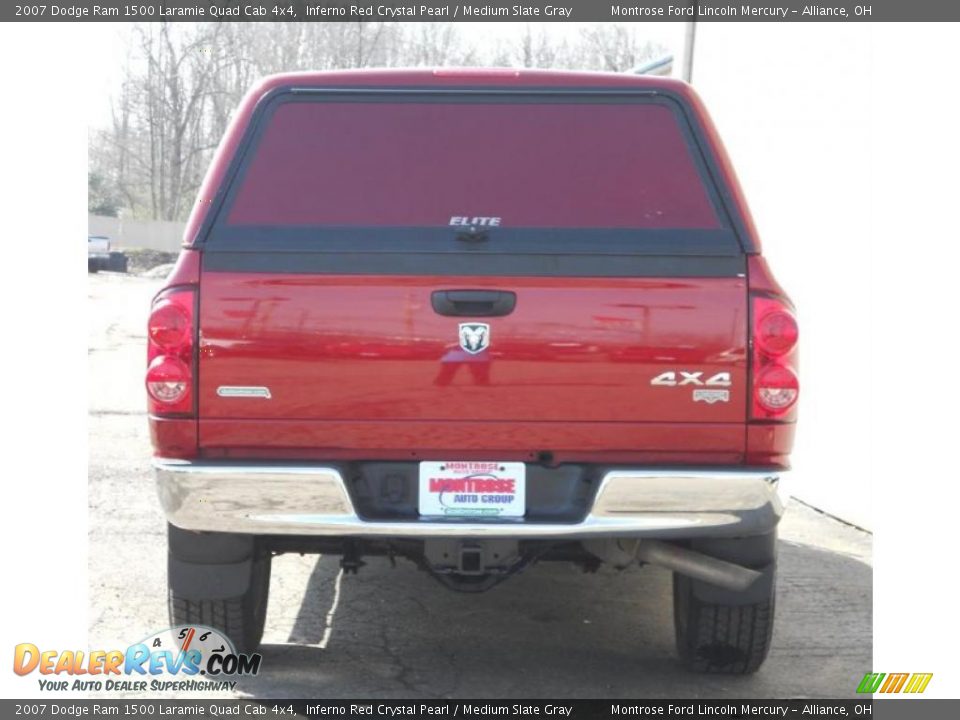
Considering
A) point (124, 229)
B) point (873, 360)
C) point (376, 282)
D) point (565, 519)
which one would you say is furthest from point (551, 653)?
point (124, 229)

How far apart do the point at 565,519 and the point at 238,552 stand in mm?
1204

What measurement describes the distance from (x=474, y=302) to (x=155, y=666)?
74.6 inches

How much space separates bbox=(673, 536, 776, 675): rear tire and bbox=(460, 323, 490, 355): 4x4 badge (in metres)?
1.08

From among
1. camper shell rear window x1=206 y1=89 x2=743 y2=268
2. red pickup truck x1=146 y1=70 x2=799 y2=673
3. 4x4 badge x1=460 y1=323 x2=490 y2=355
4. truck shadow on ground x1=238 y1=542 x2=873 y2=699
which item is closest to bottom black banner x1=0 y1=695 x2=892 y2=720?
truck shadow on ground x1=238 y1=542 x2=873 y2=699

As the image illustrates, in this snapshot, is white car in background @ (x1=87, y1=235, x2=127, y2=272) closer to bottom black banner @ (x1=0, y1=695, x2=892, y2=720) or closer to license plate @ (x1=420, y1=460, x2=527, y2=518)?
bottom black banner @ (x1=0, y1=695, x2=892, y2=720)

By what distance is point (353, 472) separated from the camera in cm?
405

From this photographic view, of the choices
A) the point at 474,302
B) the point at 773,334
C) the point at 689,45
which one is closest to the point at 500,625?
the point at 474,302

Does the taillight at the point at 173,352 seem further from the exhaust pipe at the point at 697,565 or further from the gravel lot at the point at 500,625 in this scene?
the exhaust pipe at the point at 697,565

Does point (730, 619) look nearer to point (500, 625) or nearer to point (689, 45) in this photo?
point (500, 625)

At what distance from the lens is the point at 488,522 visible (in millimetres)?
4008

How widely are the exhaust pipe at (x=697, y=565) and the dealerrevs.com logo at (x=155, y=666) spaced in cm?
154

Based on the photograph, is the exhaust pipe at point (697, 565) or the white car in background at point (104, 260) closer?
the exhaust pipe at point (697, 565)

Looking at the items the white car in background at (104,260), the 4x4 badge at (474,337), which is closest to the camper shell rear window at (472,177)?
the 4x4 badge at (474,337)

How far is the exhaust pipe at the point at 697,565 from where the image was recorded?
428cm
